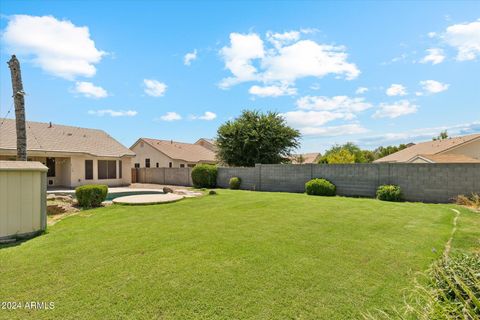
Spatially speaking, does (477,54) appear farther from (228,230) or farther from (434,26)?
(228,230)

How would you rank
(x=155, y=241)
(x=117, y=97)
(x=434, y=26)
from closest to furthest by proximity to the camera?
(x=155, y=241) → (x=434, y=26) → (x=117, y=97)

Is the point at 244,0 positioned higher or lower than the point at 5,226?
higher

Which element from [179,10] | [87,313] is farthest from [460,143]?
[87,313]

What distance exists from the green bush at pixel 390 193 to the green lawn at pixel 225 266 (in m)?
4.69

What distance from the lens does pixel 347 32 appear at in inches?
421

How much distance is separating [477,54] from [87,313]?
43.9 ft

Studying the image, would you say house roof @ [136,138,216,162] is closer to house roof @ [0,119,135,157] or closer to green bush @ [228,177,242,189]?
house roof @ [0,119,135,157]

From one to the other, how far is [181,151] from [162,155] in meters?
3.50

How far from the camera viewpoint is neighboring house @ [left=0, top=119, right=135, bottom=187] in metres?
17.4

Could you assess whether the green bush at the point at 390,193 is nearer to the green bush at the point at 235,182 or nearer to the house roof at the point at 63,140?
the green bush at the point at 235,182

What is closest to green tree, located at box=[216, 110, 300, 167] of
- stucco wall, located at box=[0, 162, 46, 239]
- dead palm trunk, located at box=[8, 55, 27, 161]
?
dead palm trunk, located at box=[8, 55, 27, 161]

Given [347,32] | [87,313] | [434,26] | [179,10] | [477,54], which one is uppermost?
[179,10]

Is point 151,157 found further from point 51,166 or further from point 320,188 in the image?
Result: point 320,188

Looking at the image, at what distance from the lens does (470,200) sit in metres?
10.5
